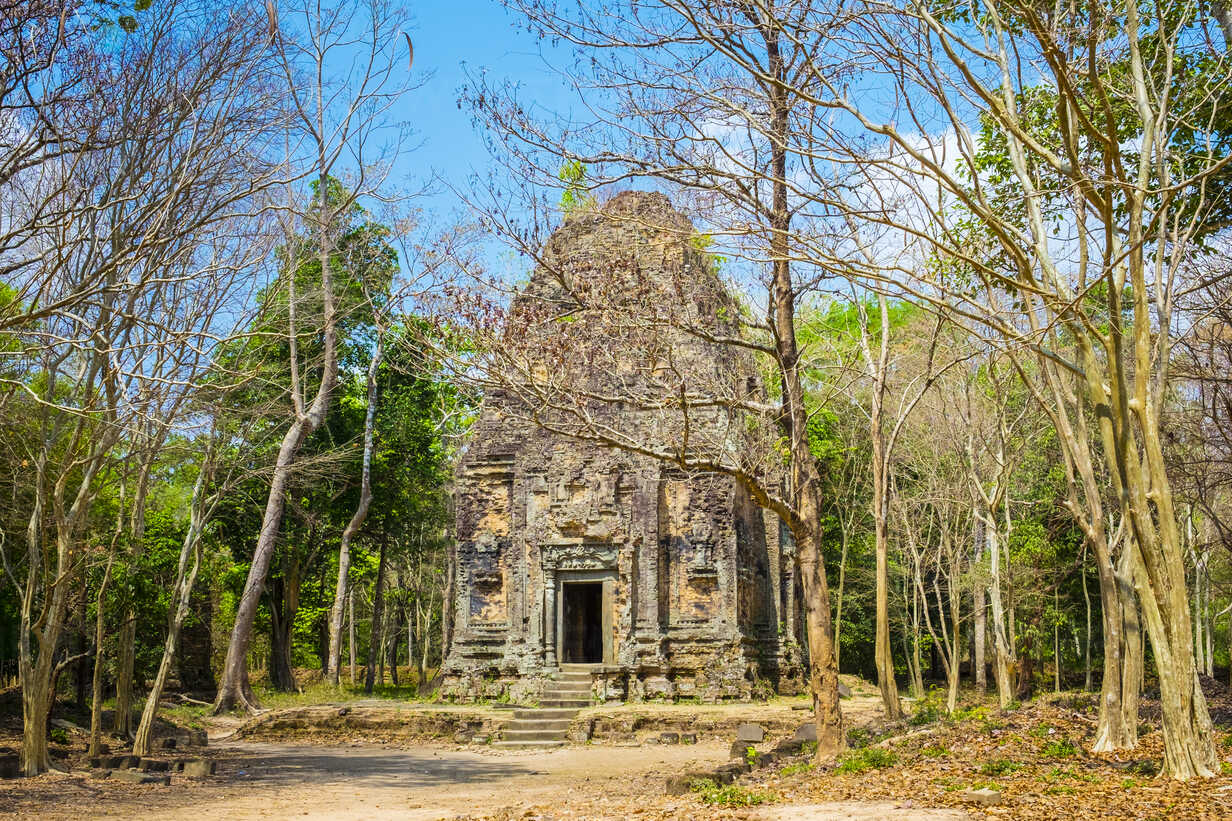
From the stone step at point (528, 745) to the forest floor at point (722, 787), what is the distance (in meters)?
0.70

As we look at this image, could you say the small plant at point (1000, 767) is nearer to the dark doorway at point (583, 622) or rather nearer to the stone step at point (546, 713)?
the stone step at point (546, 713)

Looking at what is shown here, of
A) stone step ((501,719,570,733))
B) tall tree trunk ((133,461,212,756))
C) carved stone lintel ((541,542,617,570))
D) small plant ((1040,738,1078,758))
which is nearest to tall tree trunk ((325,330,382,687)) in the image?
carved stone lintel ((541,542,617,570))

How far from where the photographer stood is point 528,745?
1728 cm

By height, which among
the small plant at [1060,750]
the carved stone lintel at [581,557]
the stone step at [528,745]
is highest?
the carved stone lintel at [581,557]

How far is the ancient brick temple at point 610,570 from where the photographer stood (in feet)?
68.7

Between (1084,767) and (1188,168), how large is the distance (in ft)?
20.7

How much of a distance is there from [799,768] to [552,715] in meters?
8.78

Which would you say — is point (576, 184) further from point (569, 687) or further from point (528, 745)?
point (569, 687)

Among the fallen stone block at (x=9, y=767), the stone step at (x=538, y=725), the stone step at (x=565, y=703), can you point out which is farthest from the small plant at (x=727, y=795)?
the stone step at (x=565, y=703)

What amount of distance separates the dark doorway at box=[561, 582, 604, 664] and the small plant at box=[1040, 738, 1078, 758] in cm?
1332

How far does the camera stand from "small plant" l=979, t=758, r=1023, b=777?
8781mm

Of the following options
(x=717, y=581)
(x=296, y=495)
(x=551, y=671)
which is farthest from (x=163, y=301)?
(x=296, y=495)

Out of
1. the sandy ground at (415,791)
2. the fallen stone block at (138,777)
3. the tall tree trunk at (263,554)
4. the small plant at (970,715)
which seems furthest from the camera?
the tall tree trunk at (263,554)

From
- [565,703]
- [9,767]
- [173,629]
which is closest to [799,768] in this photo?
[173,629]
